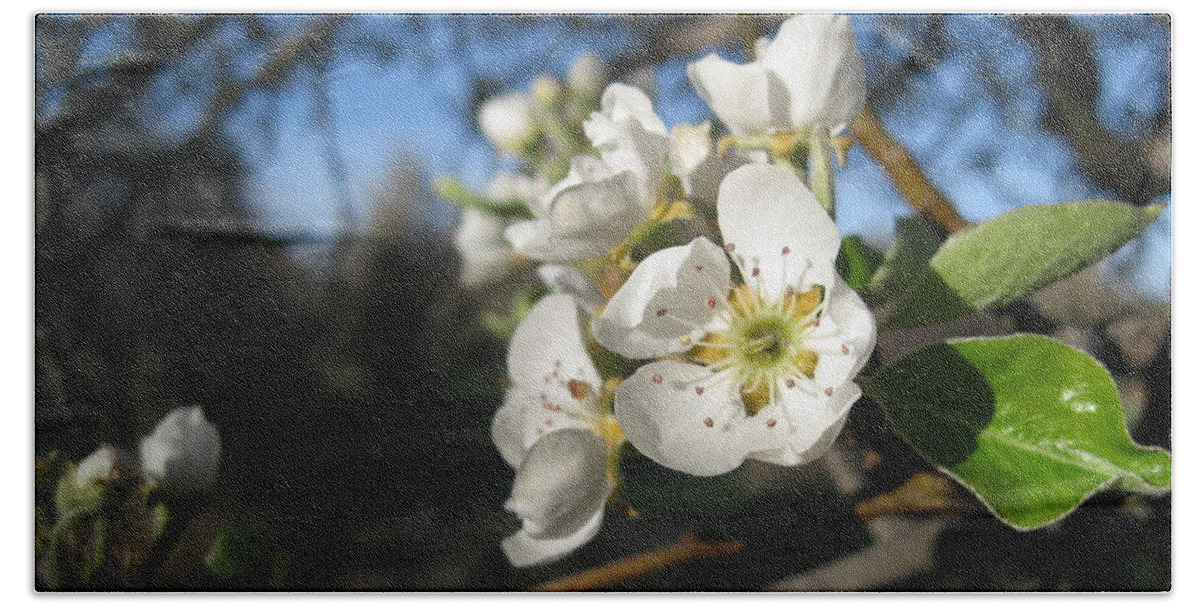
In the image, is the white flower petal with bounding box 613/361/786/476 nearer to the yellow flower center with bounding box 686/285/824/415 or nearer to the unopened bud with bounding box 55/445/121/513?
the yellow flower center with bounding box 686/285/824/415

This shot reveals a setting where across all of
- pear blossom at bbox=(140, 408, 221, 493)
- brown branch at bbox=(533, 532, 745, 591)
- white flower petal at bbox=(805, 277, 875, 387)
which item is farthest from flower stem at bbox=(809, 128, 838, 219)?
pear blossom at bbox=(140, 408, 221, 493)

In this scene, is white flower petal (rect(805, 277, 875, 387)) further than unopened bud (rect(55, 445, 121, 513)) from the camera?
No

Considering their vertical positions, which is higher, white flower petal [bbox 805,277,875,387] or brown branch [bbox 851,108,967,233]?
brown branch [bbox 851,108,967,233]

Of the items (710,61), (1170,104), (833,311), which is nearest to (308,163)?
(710,61)

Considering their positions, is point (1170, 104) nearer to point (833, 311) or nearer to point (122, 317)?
point (833, 311)

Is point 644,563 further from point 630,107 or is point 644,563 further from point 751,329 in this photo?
point 630,107

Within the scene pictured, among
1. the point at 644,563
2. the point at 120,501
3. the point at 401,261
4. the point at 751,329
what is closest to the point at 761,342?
the point at 751,329
